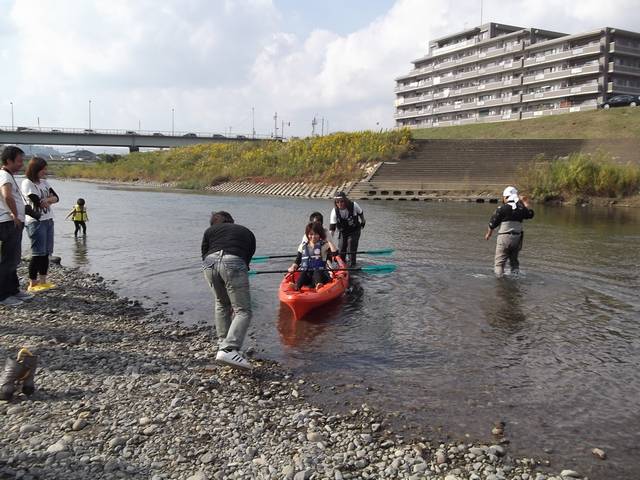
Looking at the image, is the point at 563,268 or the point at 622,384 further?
the point at 563,268

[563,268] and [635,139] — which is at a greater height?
[635,139]

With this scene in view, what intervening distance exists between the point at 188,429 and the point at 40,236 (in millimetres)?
5544

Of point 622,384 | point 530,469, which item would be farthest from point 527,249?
point 530,469

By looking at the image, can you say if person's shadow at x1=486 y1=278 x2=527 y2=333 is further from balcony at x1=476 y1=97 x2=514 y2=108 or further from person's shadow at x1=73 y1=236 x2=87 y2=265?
balcony at x1=476 y1=97 x2=514 y2=108

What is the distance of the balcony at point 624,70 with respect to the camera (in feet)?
209

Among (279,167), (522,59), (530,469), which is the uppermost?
(522,59)

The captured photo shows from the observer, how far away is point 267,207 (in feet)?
112

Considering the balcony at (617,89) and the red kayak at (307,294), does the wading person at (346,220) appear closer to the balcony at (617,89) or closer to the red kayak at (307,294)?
the red kayak at (307,294)

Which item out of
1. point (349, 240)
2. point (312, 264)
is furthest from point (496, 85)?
point (312, 264)

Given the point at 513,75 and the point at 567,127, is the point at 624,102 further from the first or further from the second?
the point at 513,75

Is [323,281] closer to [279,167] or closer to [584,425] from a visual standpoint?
[584,425]

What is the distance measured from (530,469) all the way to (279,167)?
173ft

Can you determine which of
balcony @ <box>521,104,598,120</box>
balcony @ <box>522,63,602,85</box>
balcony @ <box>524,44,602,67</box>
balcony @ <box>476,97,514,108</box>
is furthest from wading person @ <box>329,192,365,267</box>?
balcony @ <box>476,97,514,108</box>

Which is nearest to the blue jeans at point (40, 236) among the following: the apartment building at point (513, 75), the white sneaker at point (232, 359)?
the white sneaker at point (232, 359)
